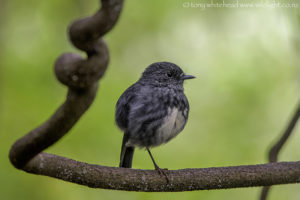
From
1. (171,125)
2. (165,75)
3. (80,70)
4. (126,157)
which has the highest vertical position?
(80,70)

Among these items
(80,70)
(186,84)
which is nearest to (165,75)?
(186,84)

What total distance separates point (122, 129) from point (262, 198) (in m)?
1.63

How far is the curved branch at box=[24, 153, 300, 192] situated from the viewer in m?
2.58

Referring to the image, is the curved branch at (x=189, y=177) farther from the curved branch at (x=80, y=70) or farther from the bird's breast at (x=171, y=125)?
the bird's breast at (x=171, y=125)

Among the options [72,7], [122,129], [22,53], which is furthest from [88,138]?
[72,7]

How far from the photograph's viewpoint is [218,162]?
16.6 feet

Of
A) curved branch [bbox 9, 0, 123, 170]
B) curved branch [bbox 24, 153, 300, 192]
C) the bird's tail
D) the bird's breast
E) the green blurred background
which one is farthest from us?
the green blurred background

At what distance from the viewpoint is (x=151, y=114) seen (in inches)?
161

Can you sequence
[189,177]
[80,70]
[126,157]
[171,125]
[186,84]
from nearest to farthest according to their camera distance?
[80,70] < [189,177] < [171,125] < [126,157] < [186,84]

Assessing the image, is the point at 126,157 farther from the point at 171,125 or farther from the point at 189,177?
the point at 189,177

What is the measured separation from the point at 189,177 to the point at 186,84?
Result: 282cm

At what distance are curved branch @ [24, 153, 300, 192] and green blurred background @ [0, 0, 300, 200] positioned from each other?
1987 mm

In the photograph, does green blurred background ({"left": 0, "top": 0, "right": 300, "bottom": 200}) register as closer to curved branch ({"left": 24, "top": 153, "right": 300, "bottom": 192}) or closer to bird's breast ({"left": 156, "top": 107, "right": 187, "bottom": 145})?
bird's breast ({"left": 156, "top": 107, "right": 187, "bottom": 145})

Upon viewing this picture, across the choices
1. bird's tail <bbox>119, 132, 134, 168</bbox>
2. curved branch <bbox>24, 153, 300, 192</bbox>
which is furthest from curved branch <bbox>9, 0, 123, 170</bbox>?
bird's tail <bbox>119, 132, 134, 168</bbox>
